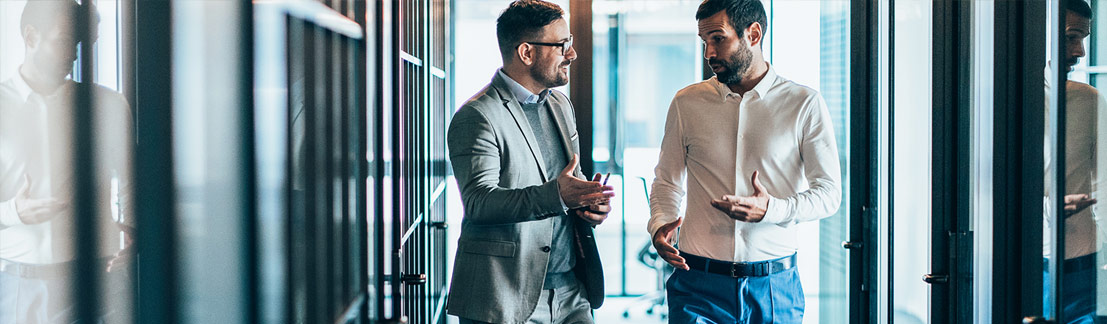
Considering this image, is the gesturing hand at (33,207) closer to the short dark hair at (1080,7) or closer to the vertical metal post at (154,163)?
the vertical metal post at (154,163)

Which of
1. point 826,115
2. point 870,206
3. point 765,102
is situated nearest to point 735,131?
point 765,102

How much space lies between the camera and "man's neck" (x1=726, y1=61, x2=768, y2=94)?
2.26m

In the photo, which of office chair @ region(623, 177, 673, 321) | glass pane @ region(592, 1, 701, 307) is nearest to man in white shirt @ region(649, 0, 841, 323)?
glass pane @ region(592, 1, 701, 307)

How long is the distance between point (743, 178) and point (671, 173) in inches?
9.1

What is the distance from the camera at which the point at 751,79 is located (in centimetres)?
226

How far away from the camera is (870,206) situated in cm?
277

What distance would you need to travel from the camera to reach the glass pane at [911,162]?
252cm

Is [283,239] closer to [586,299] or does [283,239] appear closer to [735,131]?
[586,299]

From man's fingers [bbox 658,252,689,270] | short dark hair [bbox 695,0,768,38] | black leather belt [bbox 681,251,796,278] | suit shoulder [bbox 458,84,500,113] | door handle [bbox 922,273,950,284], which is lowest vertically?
door handle [bbox 922,273,950,284]

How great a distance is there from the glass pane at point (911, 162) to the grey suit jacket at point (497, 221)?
1123 millimetres

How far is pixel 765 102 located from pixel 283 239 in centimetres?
145

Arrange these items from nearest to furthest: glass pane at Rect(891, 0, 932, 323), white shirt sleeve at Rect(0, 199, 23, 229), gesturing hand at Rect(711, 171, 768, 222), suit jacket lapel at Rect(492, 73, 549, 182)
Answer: white shirt sleeve at Rect(0, 199, 23, 229) → gesturing hand at Rect(711, 171, 768, 222) → suit jacket lapel at Rect(492, 73, 549, 182) → glass pane at Rect(891, 0, 932, 323)

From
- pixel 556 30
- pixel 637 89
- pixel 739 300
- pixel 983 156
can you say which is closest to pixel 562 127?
pixel 556 30

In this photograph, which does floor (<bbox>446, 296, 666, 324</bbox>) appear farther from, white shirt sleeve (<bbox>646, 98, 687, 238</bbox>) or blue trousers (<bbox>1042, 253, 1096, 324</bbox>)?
blue trousers (<bbox>1042, 253, 1096, 324</bbox>)
